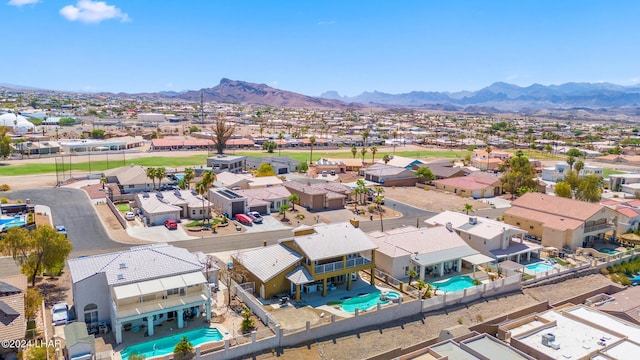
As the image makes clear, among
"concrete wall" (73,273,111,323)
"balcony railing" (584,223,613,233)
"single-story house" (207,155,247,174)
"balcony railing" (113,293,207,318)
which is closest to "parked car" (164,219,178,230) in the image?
"concrete wall" (73,273,111,323)

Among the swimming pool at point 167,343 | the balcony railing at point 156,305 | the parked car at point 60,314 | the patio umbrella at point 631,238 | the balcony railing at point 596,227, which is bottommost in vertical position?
the swimming pool at point 167,343

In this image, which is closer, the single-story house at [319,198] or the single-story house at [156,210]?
the single-story house at [156,210]

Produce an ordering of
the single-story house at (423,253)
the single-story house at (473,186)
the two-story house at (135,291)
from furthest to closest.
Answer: the single-story house at (473,186), the single-story house at (423,253), the two-story house at (135,291)

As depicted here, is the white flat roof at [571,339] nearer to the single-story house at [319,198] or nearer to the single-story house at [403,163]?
the single-story house at [319,198]

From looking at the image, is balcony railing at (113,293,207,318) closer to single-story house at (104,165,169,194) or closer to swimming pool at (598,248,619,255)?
single-story house at (104,165,169,194)

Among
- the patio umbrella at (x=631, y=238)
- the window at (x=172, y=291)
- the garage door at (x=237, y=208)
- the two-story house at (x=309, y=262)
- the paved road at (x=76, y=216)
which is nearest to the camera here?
the window at (x=172, y=291)

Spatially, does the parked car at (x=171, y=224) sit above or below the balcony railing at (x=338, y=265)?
below

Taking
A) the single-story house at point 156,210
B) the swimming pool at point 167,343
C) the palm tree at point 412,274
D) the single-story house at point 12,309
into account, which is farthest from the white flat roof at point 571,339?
the single-story house at point 156,210

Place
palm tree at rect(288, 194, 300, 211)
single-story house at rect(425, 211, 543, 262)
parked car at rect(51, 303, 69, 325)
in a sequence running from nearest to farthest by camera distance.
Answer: parked car at rect(51, 303, 69, 325) < single-story house at rect(425, 211, 543, 262) < palm tree at rect(288, 194, 300, 211)
